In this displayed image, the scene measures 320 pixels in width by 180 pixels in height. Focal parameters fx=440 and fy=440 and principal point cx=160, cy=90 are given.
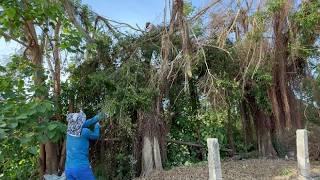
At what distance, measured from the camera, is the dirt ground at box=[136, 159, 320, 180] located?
Answer: 7379mm

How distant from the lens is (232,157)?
9.78 meters

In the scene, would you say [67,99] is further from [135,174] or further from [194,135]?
[194,135]

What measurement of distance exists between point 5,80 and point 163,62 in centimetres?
284

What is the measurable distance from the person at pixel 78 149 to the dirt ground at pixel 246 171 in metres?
1.56

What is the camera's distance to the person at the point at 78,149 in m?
6.64

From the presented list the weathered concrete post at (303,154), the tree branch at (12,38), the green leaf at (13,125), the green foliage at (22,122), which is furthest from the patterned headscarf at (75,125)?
the weathered concrete post at (303,154)

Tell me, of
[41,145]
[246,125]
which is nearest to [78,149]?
[41,145]

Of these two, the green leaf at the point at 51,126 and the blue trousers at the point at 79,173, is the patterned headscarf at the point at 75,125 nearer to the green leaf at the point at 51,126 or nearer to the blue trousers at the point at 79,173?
the blue trousers at the point at 79,173

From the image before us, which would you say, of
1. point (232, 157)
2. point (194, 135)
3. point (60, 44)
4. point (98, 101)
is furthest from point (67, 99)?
point (232, 157)

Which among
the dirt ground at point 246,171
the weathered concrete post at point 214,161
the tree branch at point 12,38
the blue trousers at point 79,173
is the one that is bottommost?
the dirt ground at point 246,171

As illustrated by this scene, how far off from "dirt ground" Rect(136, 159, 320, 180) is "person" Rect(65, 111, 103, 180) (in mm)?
1559

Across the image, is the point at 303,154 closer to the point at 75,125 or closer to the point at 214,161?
the point at 214,161

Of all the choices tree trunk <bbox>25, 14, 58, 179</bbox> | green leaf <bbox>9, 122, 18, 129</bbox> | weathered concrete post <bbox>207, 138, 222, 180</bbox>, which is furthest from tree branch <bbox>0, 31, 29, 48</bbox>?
weathered concrete post <bbox>207, 138, 222, 180</bbox>

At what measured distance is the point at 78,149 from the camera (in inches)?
265
